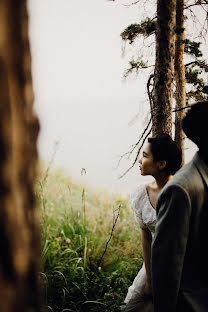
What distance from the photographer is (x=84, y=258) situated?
281cm

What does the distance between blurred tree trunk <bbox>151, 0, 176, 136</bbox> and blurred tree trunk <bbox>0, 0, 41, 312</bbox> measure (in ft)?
7.42

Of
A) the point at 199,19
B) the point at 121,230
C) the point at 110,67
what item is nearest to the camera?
the point at 199,19

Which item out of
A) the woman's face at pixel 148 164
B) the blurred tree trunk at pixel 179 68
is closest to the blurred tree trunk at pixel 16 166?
the woman's face at pixel 148 164

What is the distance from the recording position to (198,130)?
49.6 inches

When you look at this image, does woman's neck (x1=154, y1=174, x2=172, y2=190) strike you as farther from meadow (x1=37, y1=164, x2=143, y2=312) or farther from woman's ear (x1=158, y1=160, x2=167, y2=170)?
meadow (x1=37, y1=164, x2=143, y2=312)

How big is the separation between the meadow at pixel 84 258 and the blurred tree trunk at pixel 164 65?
1.00 metres

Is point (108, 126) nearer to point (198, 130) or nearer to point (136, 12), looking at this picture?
point (136, 12)

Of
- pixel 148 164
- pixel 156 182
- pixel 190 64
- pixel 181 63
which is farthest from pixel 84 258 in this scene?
pixel 190 64

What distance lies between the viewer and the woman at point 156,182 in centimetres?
221

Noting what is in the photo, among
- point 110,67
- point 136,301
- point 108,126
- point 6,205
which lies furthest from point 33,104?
point 108,126

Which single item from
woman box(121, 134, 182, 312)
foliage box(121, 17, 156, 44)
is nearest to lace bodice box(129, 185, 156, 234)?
woman box(121, 134, 182, 312)

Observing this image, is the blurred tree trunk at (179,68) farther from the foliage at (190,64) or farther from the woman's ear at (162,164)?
the woman's ear at (162,164)

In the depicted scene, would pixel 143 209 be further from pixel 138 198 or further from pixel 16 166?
pixel 16 166

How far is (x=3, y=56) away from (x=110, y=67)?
4466mm
